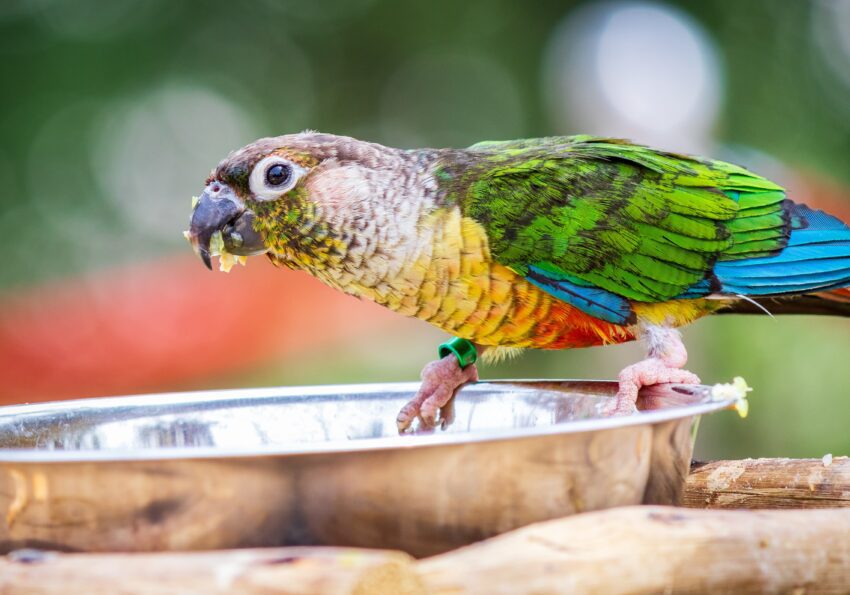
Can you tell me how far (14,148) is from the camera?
8.51 metres

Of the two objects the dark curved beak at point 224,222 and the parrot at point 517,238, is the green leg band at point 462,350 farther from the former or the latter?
the dark curved beak at point 224,222

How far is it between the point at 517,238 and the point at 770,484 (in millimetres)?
815

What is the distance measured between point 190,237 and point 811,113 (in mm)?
5021

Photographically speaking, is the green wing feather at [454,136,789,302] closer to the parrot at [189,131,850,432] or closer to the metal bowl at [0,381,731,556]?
the parrot at [189,131,850,432]

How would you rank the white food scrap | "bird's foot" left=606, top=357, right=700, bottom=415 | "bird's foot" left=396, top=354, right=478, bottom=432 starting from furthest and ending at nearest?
1. "bird's foot" left=396, top=354, right=478, bottom=432
2. "bird's foot" left=606, top=357, right=700, bottom=415
3. the white food scrap

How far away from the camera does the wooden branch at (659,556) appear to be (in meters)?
1.15

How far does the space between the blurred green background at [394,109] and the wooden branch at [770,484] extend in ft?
11.3

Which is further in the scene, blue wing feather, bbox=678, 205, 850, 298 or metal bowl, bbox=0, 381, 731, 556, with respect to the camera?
blue wing feather, bbox=678, 205, 850, 298

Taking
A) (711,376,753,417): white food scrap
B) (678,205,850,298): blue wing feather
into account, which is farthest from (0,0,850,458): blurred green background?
(711,376,753,417): white food scrap

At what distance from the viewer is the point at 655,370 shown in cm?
217

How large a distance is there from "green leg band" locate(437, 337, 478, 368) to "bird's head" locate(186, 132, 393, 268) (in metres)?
0.47

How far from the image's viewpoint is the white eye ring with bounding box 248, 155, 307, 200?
7.54 feet

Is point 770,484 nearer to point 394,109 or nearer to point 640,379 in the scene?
point 640,379

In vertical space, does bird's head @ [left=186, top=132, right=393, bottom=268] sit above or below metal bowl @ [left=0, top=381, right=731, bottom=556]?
above
